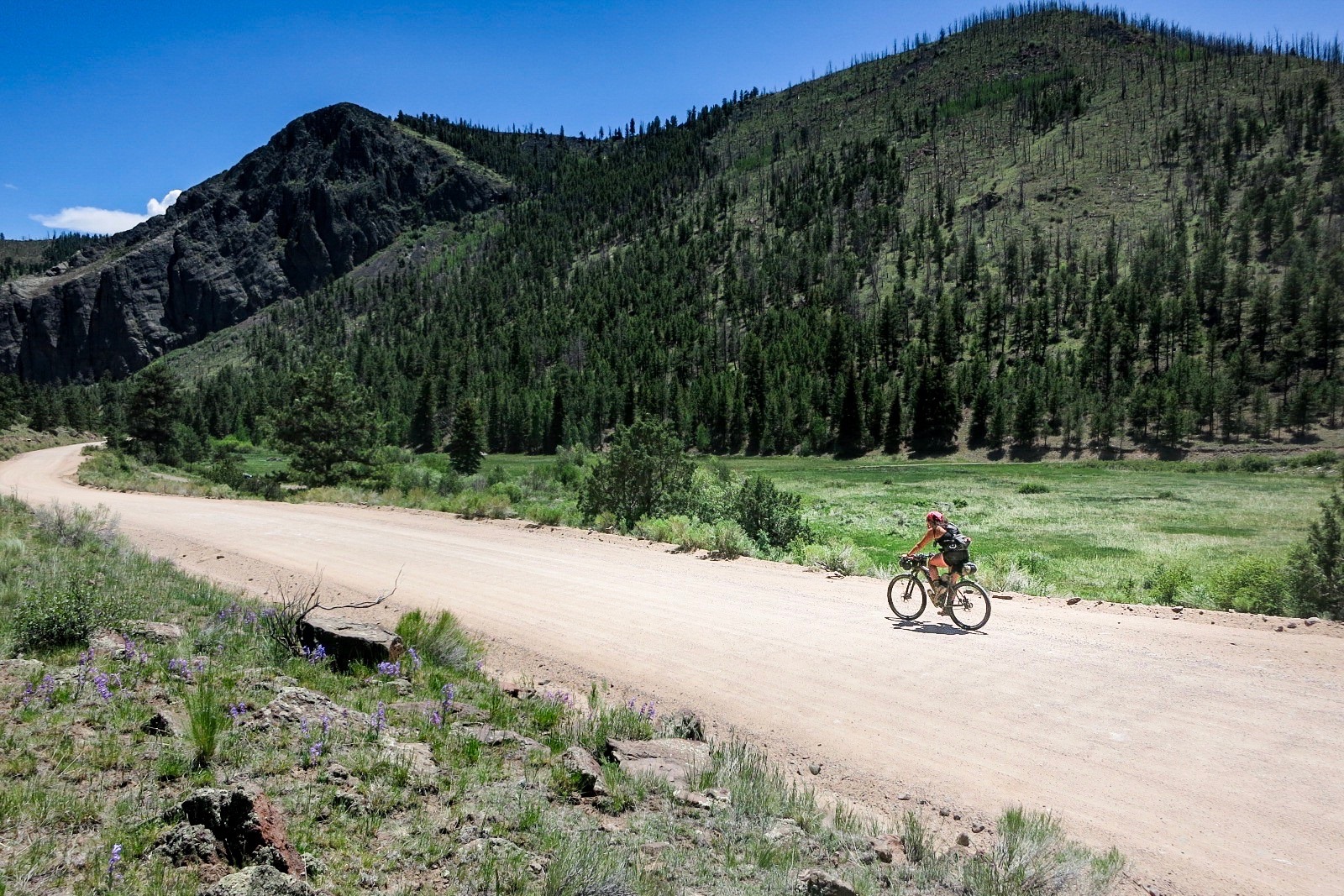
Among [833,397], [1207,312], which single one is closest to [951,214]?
[1207,312]

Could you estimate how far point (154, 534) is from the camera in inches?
655

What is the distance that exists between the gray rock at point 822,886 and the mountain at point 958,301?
120 feet

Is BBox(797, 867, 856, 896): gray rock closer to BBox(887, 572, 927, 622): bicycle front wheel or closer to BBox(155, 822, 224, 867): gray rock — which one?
BBox(155, 822, 224, 867): gray rock

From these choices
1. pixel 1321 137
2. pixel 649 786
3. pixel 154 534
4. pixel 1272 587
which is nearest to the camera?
pixel 649 786

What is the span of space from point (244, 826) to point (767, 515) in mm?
17285

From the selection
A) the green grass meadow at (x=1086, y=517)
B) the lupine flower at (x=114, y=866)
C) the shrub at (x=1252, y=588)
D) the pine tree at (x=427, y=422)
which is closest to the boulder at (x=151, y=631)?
the lupine flower at (x=114, y=866)

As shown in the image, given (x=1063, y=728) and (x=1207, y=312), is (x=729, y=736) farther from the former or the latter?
(x=1207, y=312)

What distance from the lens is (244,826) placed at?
3256 millimetres

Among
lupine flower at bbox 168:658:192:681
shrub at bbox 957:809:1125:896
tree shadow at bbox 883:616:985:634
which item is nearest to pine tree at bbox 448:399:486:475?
tree shadow at bbox 883:616:985:634

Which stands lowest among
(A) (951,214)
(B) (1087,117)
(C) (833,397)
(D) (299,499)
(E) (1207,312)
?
(D) (299,499)

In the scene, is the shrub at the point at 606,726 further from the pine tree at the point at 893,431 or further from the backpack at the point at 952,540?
the pine tree at the point at 893,431

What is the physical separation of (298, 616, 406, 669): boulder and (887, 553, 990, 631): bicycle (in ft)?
21.7

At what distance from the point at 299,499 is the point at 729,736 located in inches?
966

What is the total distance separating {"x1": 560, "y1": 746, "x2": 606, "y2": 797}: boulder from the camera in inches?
184
